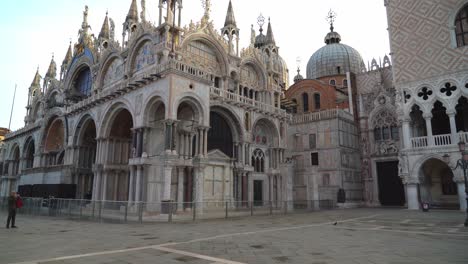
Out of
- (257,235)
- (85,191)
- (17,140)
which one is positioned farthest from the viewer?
(17,140)

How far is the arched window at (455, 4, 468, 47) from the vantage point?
27562 mm

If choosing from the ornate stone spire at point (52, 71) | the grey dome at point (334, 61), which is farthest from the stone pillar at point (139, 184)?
the grey dome at point (334, 61)

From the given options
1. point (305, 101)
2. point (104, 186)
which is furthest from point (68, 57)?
point (305, 101)

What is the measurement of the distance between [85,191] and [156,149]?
13.0m

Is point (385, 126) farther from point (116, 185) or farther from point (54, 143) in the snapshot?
point (54, 143)

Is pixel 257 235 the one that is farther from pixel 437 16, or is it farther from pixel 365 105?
pixel 365 105

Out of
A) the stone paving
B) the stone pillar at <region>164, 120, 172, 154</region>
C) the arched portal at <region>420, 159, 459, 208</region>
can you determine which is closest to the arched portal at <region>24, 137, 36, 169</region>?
the stone pillar at <region>164, 120, 172, 154</region>

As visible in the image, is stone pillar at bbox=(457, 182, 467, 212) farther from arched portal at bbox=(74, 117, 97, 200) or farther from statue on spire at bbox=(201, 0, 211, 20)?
arched portal at bbox=(74, 117, 97, 200)

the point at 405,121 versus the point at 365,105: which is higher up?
the point at 365,105

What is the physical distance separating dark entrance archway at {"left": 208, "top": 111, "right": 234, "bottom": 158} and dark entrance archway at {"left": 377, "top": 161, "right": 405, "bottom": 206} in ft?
59.3

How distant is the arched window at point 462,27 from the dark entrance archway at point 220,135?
68.8 ft

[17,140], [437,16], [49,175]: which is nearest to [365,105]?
[437,16]

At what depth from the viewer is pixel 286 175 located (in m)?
28.5

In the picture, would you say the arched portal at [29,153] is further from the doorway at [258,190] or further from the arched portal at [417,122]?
the arched portal at [417,122]
